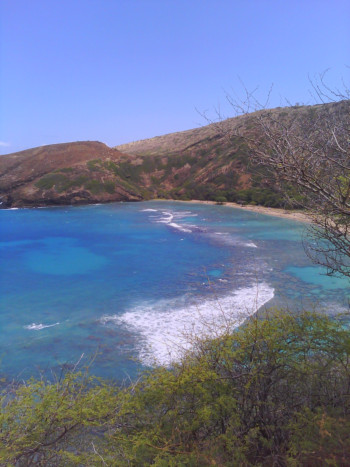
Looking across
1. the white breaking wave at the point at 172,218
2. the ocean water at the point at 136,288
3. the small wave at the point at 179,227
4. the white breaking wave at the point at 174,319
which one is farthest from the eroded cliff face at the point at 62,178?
the white breaking wave at the point at 174,319

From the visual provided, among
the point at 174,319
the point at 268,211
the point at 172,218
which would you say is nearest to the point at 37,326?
the point at 174,319

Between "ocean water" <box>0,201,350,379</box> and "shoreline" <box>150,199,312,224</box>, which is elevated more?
"shoreline" <box>150,199,312,224</box>

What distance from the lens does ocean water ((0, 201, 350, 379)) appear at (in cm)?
1121

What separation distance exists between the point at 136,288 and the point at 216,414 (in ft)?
38.0

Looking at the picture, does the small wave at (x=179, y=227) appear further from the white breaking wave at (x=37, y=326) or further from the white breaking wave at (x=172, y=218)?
the white breaking wave at (x=37, y=326)

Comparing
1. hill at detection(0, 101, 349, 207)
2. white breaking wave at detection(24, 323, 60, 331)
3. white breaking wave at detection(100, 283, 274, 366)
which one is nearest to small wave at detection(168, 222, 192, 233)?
white breaking wave at detection(100, 283, 274, 366)

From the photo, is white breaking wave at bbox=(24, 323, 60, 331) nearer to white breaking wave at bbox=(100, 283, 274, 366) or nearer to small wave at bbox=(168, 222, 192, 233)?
white breaking wave at bbox=(100, 283, 274, 366)

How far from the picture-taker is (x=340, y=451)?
4.52 meters

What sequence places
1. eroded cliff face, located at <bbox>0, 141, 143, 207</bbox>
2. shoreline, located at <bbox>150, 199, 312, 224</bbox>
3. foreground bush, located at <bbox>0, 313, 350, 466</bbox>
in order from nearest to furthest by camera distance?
foreground bush, located at <bbox>0, 313, 350, 466</bbox>, shoreline, located at <bbox>150, 199, 312, 224</bbox>, eroded cliff face, located at <bbox>0, 141, 143, 207</bbox>

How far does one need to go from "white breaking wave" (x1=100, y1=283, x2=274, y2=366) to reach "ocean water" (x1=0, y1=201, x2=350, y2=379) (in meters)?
0.04

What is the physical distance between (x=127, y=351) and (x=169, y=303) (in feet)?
13.0

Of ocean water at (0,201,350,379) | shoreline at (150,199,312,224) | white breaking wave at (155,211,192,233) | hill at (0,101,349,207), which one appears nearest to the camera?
ocean water at (0,201,350,379)

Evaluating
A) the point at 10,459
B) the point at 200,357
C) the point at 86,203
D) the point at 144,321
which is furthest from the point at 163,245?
the point at 86,203

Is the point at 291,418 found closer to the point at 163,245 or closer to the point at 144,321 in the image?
the point at 144,321
